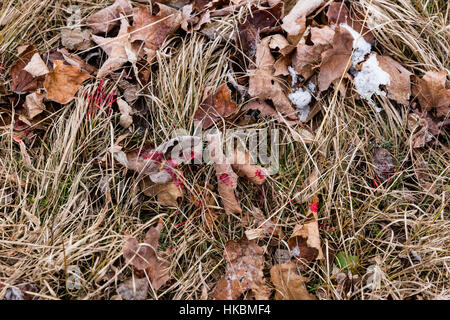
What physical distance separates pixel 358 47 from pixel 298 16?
0.33 meters

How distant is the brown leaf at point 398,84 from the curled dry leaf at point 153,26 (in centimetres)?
104

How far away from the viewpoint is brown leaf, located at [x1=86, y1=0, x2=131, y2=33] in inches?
81.4

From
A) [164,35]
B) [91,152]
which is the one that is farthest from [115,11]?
[91,152]

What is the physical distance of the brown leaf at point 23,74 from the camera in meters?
1.99

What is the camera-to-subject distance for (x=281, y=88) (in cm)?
192

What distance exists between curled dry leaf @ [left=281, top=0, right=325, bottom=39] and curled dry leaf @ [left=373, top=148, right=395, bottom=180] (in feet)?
2.26

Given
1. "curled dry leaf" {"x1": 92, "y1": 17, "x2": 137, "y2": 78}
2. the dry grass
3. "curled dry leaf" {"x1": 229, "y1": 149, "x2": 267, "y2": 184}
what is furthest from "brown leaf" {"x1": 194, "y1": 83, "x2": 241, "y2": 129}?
"curled dry leaf" {"x1": 92, "y1": 17, "x2": 137, "y2": 78}

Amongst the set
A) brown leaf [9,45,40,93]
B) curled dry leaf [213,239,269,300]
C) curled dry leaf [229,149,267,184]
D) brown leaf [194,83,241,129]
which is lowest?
curled dry leaf [213,239,269,300]

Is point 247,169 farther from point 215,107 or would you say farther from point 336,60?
point 336,60

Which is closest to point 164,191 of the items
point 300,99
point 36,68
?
point 300,99

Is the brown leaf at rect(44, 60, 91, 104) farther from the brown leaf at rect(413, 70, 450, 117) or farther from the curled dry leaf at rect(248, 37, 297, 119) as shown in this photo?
the brown leaf at rect(413, 70, 450, 117)

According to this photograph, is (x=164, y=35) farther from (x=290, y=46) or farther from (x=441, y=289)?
(x=441, y=289)

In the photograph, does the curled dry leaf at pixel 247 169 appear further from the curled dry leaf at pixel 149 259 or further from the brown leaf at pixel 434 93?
the brown leaf at pixel 434 93

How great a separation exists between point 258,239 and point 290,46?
0.91 metres
